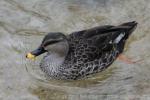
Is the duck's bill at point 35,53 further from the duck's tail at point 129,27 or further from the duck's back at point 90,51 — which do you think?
the duck's tail at point 129,27

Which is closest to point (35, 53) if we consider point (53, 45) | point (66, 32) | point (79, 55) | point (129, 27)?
point (53, 45)

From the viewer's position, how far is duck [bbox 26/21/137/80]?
28.7 feet

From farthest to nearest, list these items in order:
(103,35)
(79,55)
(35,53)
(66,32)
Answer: (66,32), (103,35), (79,55), (35,53)

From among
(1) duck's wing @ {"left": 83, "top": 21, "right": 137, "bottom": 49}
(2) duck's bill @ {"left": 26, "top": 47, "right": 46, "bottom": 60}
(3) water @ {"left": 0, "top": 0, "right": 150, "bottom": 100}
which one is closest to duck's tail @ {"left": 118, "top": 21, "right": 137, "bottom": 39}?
(1) duck's wing @ {"left": 83, "top": 21, "right": 137, "bottom": 49}

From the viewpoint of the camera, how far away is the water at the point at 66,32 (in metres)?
8.58

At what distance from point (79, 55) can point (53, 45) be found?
1.48ft

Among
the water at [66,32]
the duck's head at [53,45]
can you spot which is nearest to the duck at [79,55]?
the duck's head at [53,45]

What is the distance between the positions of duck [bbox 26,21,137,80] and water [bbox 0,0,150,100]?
13cm

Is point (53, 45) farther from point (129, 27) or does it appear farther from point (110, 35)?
point (129, 27)

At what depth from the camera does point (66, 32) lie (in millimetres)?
9812

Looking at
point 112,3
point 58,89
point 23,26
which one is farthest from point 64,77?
point 112,3

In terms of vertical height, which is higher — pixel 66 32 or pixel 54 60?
pixel 66 32

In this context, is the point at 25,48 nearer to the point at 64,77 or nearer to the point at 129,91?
the point at 64,77

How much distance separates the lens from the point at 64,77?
8812mm
